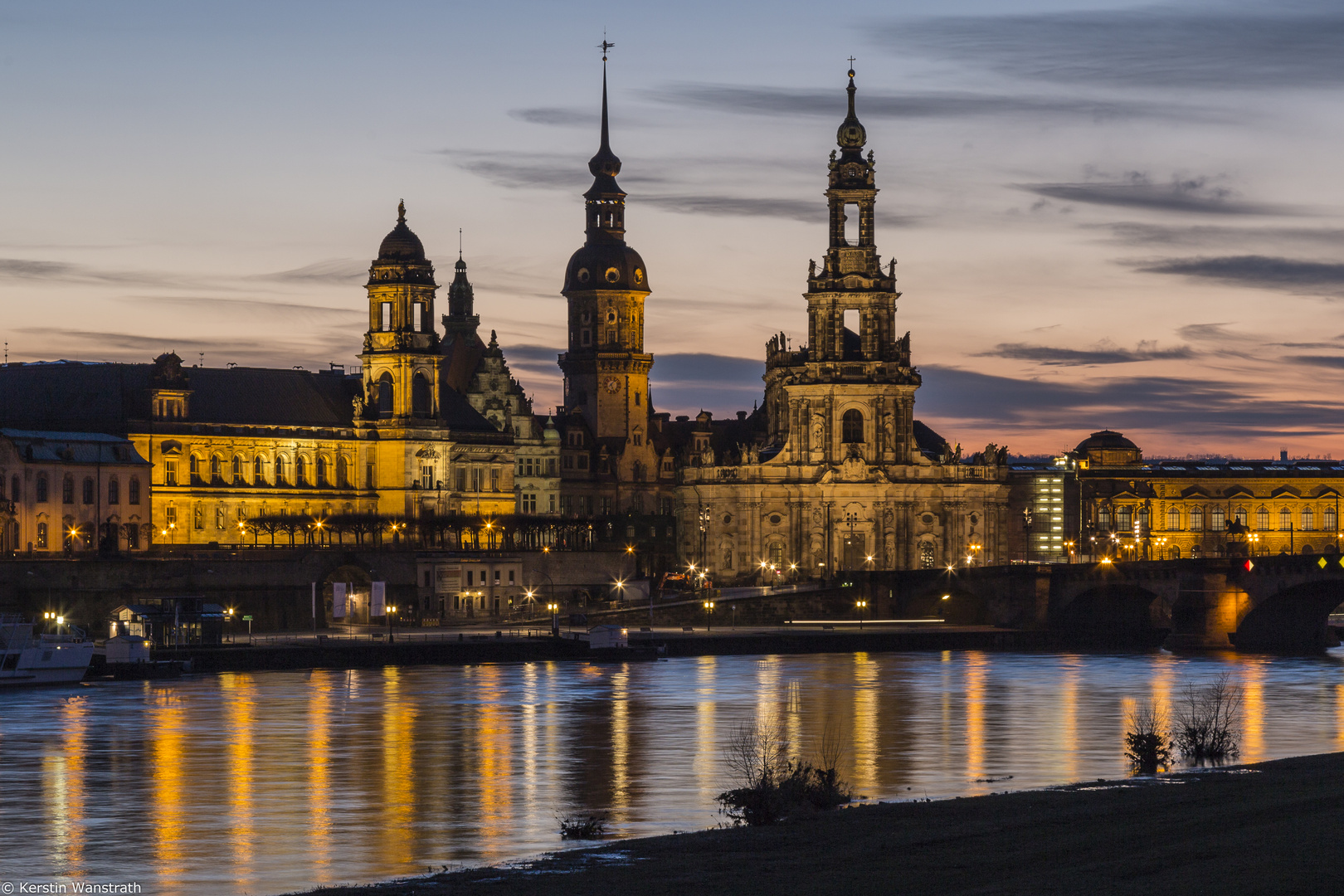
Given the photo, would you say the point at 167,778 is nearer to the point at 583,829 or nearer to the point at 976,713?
the point at 583,829

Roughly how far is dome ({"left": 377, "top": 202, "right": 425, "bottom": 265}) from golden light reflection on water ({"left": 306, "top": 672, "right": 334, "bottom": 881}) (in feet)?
213

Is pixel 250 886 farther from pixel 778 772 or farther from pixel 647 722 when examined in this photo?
pixel 647 722

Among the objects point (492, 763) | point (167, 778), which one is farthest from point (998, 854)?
point (167, 778)

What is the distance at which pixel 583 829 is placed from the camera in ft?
176

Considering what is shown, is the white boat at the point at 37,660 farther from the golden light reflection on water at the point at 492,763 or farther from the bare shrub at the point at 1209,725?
the bare shrub at the point at 1209,725

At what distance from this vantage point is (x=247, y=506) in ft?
546

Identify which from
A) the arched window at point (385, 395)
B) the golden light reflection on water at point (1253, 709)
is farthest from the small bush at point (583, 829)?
the arched window at point (385, 395)

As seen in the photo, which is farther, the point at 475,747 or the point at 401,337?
the point at 401,337

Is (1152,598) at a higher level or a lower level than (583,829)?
higher

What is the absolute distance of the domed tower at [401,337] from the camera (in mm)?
171750

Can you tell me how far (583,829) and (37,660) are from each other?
60580 mm

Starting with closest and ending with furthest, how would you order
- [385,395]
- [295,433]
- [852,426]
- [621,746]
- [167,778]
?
[167,778] < [621,746] < [295,433] < [385,395] < [852,426]

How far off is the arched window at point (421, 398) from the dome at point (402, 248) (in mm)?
9013

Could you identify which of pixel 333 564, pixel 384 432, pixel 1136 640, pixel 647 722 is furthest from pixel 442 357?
pixel 647 722
